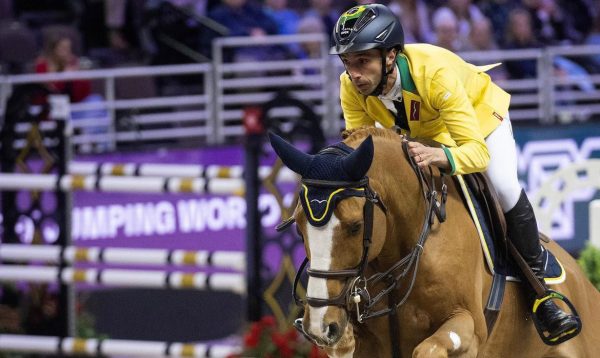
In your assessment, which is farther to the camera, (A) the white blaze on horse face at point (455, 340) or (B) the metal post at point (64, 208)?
(B) the metal post at point (64, 208)

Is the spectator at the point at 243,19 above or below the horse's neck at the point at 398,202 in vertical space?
above

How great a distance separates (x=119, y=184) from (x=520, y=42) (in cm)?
768

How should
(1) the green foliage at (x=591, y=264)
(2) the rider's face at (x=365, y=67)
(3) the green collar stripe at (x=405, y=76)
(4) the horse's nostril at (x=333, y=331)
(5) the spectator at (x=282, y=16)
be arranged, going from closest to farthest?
(4) the horse's nostril at (x=333, y=331), (2) the rider's face at (x=365, y=67), (3) the green collar stripe at (x=405, y=76), (1) the green foliage at (x=591, y=264), (5) the spectator at (x=282, y=16)

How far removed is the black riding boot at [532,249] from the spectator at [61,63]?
6.89 meters

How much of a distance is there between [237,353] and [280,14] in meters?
7.22

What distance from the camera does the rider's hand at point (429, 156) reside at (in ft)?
17.9

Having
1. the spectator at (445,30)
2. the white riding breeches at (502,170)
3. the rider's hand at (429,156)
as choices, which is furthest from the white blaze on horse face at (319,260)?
the spectator at (445,30)

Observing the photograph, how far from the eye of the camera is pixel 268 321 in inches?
299

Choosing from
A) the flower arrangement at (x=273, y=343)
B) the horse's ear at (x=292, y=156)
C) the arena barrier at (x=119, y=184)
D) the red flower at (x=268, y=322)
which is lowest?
the flower arrangement at (x=273, y=343)

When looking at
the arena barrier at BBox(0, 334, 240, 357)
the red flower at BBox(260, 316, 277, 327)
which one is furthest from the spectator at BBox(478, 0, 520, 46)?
the red flower at BBox(260, 316, 277, 327)

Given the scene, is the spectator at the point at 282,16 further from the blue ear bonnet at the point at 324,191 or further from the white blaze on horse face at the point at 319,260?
the white blaze on horse face at the point at 319,260

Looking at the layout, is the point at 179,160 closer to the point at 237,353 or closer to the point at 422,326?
the point at 237,353

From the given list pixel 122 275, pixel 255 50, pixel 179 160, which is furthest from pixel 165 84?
pixel 122 275

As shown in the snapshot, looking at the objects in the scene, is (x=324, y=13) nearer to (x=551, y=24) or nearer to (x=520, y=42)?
(x=520, y=42)
